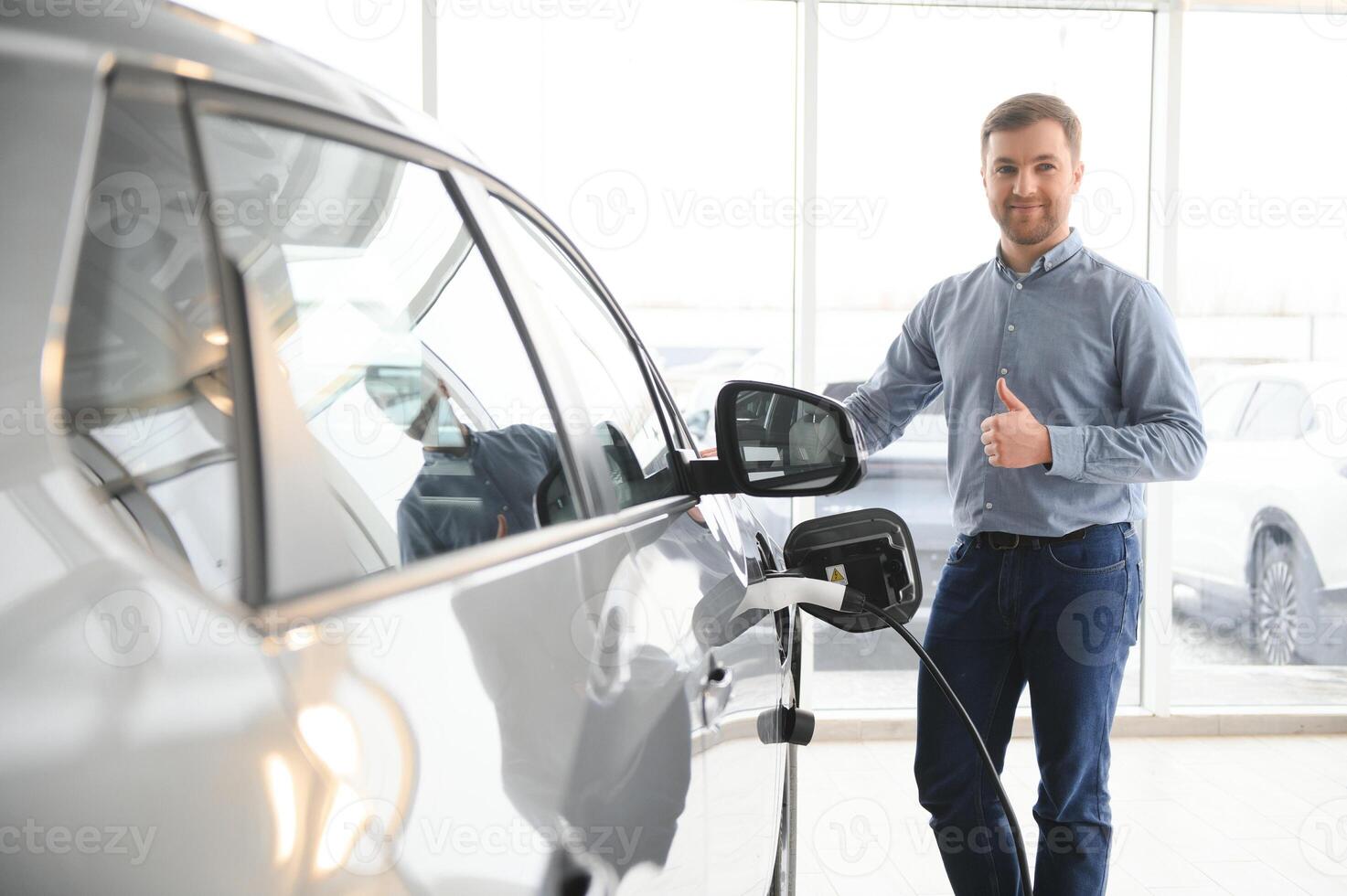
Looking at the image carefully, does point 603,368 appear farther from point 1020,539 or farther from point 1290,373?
point 1290,373

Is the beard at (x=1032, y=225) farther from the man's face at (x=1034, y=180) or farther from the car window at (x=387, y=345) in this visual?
the car window at (x=387, y=345)

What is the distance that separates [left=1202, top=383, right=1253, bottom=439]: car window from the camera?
4250 mm

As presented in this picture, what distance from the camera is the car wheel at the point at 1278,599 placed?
4.27m

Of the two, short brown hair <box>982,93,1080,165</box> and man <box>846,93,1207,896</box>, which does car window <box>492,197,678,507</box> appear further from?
short brown hair <box>982,93,1080,165</box>

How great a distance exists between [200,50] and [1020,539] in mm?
1764

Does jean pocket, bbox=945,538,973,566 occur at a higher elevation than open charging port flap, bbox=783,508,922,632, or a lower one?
lower

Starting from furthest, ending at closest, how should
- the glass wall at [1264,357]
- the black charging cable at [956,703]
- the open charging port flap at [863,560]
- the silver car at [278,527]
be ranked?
the glass wall at [1264,357]
the open charging port flap at [863,560]
the black charging cable at [956,703]
the silver car at [278,527]

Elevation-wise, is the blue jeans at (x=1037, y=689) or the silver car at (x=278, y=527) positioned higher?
the silver car at (x=278, y=527)

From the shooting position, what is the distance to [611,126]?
4.01 m

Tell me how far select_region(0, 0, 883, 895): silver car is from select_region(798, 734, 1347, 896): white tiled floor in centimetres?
241

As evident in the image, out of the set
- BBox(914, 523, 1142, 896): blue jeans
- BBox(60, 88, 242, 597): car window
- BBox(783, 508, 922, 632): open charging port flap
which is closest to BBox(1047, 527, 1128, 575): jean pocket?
BBox(914, 523, 1142, 896): blue jeans

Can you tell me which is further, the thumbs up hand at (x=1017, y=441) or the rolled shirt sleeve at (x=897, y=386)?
the rolled shirt sleeve at (x=897, y=386)

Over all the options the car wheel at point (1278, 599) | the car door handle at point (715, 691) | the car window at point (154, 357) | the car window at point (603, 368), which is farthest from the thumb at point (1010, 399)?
the car wheel at point (1278, 599)

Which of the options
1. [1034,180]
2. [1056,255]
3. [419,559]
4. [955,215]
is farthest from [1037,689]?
[955,215]
